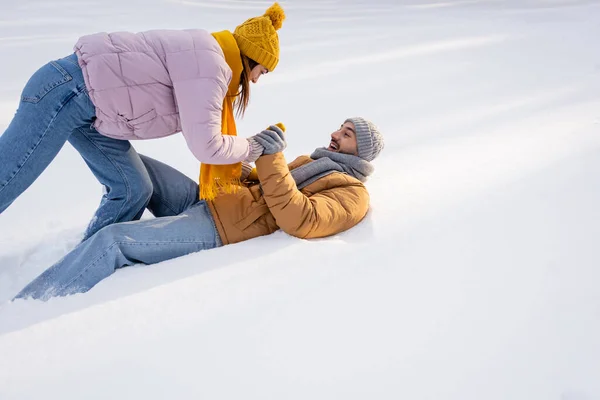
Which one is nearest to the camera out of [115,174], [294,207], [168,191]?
[294,207]

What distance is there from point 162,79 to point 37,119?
0.37m

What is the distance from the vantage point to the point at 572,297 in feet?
4.75

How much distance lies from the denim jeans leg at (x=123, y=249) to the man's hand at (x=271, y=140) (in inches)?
12.5

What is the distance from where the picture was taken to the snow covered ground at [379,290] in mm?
1162

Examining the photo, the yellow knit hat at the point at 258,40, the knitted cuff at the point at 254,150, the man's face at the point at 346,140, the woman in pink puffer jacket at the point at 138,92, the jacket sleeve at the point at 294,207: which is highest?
the yellow knit hat at the point at 258,40

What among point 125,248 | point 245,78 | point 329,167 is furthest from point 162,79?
point 329,167

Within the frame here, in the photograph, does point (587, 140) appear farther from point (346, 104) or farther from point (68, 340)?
point (68, 340)

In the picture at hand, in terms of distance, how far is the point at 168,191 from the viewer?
1.95 meters

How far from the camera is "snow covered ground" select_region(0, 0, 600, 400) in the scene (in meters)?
1.16

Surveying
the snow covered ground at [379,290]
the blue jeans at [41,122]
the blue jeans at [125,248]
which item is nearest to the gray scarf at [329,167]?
the snow covered ground at [379,290]

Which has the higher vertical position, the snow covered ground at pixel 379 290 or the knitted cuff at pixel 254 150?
the knitted cuff at pixel 254 150

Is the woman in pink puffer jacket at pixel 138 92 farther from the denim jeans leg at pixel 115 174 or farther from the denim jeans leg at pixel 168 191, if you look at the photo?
the denim jeans leg at pixel 168 191

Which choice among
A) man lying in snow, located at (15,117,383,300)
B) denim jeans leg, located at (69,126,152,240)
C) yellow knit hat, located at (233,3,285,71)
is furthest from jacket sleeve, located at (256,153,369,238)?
denim jeans leg, located at (69,126,152,240)

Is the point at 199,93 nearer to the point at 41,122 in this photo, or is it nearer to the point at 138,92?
the point at 138,92
